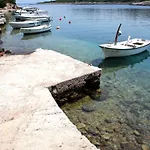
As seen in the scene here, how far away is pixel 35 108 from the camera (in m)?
8.15

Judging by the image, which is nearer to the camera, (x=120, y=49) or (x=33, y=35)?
(x=120, y=49)

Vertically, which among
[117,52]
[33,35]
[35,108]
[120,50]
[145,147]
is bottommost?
[33,35]

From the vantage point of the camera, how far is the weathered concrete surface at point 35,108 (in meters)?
6.29

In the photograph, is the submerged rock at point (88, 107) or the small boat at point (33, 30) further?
the small boat at point (33, 30)

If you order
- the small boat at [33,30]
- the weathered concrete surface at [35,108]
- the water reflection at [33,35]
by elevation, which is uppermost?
the weathered concrete surface at [35,108]

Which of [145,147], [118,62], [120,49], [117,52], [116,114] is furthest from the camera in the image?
[118,62]

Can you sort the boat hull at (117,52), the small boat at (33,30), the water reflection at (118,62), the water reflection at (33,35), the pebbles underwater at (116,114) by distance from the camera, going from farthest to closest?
the small boat at (33,30) → the water reflection at (33,35) → the boat hull at (117,52) → the water reflection at (118,62) → the pebbles underwater at (116,114)

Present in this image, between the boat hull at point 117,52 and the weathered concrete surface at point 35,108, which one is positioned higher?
the weathered concrete surface at point 35,108

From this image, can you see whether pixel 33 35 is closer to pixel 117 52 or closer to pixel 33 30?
pixel 33 30

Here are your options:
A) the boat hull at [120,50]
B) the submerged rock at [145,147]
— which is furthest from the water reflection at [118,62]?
the submerged rock at [145,147]

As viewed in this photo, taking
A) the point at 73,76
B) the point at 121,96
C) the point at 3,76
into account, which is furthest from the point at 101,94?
the point at 3,76

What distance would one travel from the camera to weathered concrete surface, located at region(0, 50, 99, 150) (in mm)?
6289

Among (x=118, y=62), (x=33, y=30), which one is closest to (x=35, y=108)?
(x=118, y=62)

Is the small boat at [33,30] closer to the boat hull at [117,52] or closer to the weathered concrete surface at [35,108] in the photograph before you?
the boat hull at [117,52]
